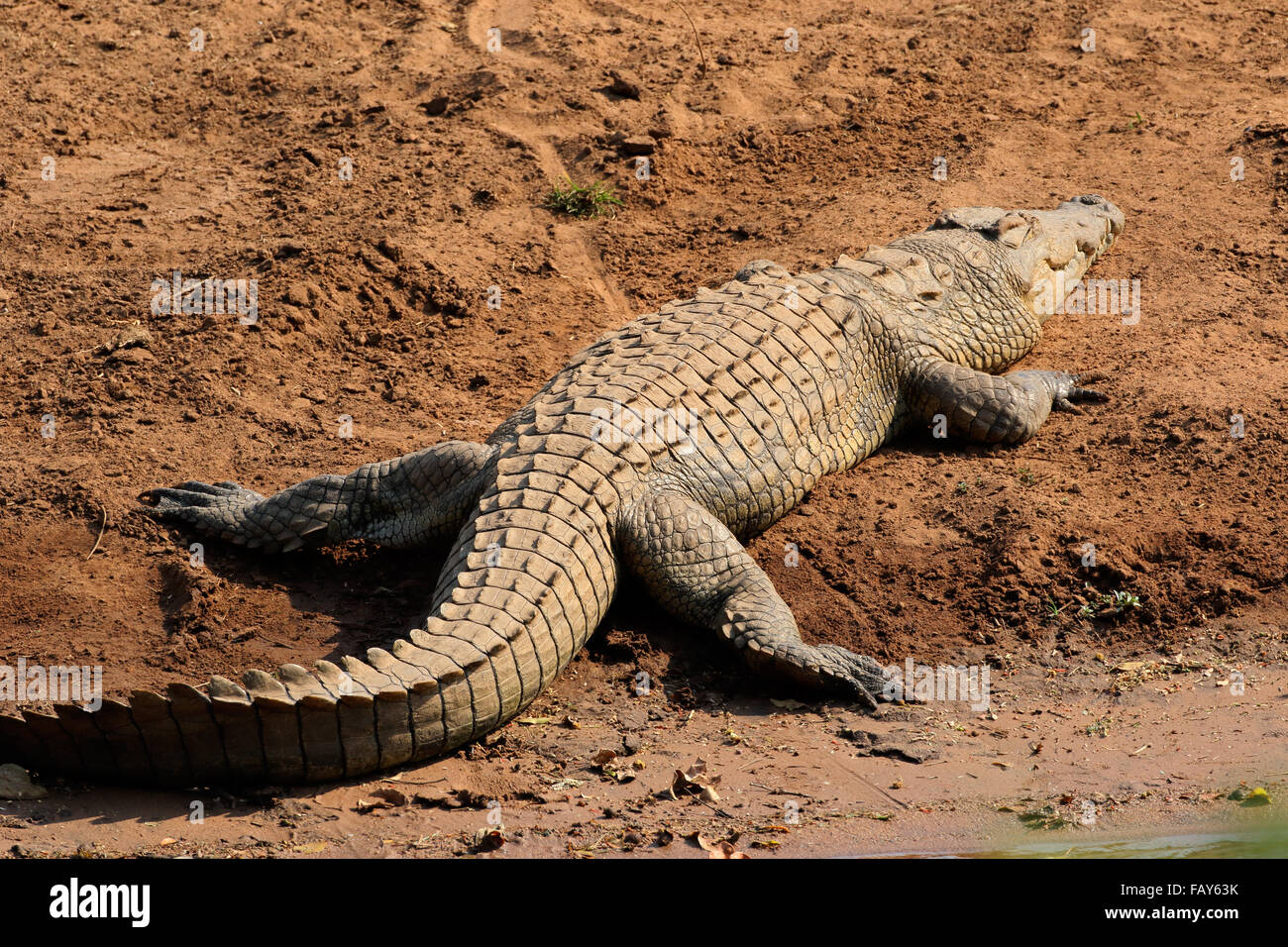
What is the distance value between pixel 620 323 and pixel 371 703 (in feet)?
12.9

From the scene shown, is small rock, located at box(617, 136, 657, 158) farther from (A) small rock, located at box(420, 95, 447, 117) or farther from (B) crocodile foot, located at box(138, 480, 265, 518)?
(B) crocodile foot, located at box(138, 480, 265, 518)

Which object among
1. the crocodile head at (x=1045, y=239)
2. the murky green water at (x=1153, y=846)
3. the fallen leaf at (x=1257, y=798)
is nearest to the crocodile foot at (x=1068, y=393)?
the crocodile head at (x=1045, y=239)

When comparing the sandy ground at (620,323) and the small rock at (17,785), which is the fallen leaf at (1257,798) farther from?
the small rock at (17,785)

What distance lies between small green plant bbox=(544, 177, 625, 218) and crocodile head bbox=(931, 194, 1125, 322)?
7.24ft

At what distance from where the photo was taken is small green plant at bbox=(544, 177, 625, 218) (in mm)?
8602

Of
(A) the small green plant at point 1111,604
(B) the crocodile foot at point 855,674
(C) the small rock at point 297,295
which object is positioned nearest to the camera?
(B) the crocodile foot at point 855,674

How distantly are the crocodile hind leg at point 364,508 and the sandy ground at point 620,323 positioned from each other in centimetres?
17

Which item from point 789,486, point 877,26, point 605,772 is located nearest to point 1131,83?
point 877,26

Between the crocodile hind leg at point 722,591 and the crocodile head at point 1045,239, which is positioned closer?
the crocodile hind leg at point 722,591

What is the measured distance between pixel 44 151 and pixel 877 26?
259 inches

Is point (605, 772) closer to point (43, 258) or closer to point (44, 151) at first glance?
point (43, 258)

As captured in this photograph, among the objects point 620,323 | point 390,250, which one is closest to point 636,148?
point 620,323

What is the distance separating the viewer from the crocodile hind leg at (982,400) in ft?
21.5

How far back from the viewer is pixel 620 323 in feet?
25.3
